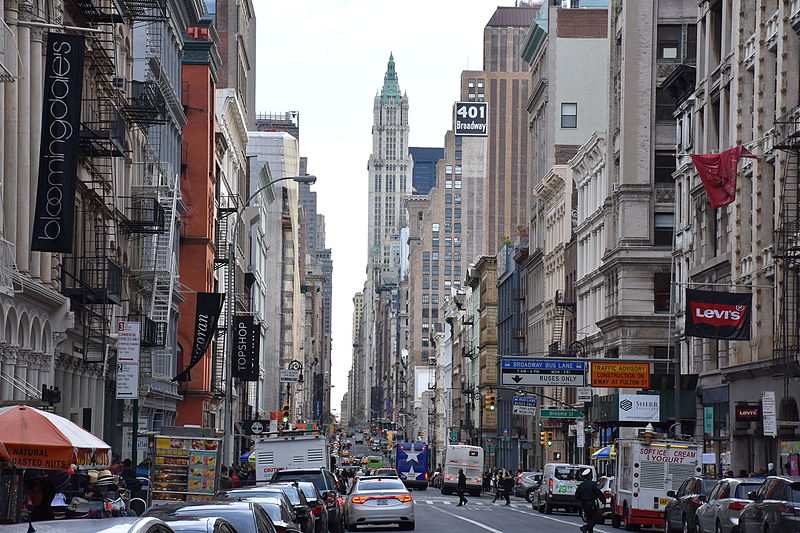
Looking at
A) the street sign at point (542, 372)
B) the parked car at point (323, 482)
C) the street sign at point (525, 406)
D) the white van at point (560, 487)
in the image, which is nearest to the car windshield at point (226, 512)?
the parked car at point (323, 482)

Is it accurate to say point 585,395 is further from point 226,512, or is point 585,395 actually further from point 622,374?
point 226,512

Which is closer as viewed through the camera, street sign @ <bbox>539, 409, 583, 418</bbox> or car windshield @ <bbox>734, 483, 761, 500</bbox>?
car windshield @ <bbox>734, 483, 761, 500</bbox>

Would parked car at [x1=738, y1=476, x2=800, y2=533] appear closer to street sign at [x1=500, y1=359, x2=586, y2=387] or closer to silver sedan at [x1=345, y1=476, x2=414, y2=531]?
silver sedan at [x1=345, y1=476, x2=414, y2=531]

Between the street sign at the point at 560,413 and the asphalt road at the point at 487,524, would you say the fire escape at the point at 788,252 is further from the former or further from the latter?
the street sign at the point at 560,413

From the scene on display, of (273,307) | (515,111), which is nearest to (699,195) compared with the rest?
(273,307)

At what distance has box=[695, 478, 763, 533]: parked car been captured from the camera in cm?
2819

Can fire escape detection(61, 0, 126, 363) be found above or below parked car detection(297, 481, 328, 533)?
above

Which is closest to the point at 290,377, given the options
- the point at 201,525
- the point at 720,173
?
the point at 720,173

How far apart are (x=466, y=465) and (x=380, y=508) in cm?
5182

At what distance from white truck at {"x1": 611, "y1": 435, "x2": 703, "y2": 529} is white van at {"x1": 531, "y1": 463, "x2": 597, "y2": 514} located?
47.4 ft

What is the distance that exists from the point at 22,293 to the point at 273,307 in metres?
120

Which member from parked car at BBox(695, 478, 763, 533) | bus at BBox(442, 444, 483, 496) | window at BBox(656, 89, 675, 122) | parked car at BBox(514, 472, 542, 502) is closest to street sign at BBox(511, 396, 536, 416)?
parked car at BBox(514, 472, 542, 502)

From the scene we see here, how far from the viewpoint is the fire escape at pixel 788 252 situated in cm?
4366

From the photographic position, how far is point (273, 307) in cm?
15188
